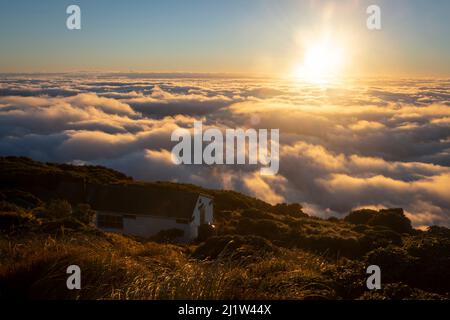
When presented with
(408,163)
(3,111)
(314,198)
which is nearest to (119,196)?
(314,198)

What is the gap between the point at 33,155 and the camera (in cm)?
12750

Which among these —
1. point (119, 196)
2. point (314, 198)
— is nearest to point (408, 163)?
point (314, 198)

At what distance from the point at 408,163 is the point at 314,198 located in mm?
48264

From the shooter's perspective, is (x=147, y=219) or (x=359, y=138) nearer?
(x=147, y=219)

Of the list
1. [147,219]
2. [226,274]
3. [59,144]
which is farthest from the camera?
[59,144]

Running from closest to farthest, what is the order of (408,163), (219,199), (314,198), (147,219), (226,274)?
(226,274) < (147,219) < (219,199) < (314,198) < (408,163)

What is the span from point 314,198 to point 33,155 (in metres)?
75.0

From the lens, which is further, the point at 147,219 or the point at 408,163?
the point at 408,163
